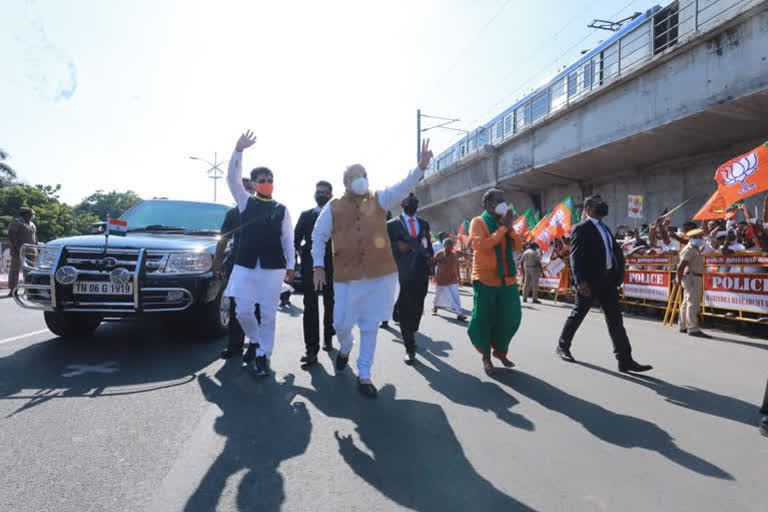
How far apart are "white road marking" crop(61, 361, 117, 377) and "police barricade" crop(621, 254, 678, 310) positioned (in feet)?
29.6

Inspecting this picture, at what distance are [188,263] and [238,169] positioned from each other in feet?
4.30

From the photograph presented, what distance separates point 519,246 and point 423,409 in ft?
6.48

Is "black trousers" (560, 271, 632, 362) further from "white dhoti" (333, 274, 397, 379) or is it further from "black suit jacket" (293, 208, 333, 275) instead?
"black suit jacket" (293, 208, 333, 275)

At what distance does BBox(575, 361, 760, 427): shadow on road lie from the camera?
132 inches

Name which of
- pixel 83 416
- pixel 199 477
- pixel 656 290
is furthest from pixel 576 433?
pixel 656 290

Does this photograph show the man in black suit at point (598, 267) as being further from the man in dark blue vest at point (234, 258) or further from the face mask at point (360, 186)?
the man in dark blue vest at point (234, 258)

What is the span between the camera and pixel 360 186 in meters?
3.84

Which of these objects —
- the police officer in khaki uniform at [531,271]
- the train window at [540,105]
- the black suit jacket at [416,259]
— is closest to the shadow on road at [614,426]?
the black suit jacket at [416,259]

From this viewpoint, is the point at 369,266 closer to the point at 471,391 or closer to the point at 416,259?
the point at 471,391

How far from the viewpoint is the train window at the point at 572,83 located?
16.7 m

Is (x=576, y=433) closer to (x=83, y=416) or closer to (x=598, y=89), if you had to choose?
(x=83, y=416)

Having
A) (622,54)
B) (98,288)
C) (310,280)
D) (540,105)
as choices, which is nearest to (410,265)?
(310,280)

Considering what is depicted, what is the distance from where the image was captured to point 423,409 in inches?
134

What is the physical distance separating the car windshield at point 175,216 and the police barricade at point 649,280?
7.87 m
